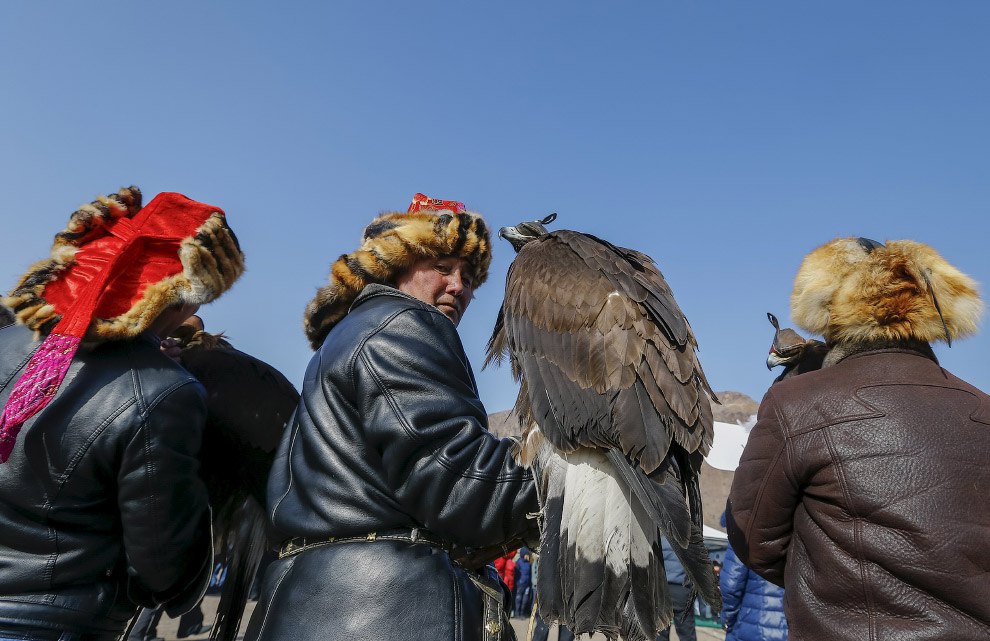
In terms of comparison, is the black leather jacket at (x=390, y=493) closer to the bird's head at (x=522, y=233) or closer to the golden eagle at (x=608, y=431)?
the golden eagle at (x=608, y=431)

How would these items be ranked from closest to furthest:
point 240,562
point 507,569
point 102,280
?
point 102,280 → point 240,562 → point 507,569

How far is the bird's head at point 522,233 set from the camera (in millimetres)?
2707

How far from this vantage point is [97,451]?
2.25 m

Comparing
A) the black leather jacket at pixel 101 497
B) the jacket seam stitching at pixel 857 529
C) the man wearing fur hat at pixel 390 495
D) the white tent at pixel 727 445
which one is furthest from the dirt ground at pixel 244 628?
the man wearing fur hat at pixel 390 495

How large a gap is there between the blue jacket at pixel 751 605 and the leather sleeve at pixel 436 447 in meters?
3.77

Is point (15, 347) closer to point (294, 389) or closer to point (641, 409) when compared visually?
point (294, 389)

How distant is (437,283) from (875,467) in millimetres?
1648

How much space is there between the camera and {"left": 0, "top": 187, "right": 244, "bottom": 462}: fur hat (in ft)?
7.32

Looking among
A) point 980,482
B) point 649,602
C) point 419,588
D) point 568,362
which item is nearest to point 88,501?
point 419,588

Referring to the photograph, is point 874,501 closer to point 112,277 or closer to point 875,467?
point 875,467

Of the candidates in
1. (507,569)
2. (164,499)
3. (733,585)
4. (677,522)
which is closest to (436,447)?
(677,522)

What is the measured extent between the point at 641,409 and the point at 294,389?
1560 mm

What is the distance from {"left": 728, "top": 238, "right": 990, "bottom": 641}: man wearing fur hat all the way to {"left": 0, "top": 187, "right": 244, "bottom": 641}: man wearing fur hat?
6.53 feet

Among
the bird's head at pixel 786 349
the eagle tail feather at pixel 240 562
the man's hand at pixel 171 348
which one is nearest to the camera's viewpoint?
the eagle tail feather at pixel 240 562
